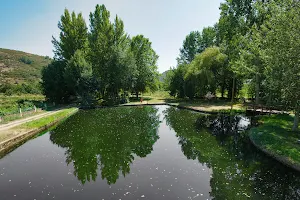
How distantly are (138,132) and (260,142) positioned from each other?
484 inches

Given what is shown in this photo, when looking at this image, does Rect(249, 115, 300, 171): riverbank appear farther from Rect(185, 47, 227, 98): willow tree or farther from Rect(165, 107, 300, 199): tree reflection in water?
Rect(185, 47, 227, 98): willow tree

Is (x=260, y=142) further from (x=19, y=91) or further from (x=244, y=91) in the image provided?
(x=19, y=91)

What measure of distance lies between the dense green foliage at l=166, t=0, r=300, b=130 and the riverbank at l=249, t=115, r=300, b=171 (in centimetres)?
201

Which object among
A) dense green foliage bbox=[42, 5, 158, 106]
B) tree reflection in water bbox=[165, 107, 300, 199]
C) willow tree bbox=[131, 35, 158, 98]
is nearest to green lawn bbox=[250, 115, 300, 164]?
tree reflection in water bbox=[165, 107, 300, 199]

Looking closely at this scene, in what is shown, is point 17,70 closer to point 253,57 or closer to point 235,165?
point 253,57

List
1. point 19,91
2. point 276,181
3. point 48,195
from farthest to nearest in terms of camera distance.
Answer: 1. point 19,91
2. point 276,181
3. point 48,195

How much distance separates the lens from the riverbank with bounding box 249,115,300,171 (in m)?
14.3

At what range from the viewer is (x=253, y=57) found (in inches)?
1390

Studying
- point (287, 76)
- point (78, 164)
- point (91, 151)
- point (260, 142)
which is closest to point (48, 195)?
point (78, 164)

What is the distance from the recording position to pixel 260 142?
1798 cm

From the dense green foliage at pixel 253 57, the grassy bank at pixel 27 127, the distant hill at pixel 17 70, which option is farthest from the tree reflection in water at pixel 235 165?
the distant hill at pixel 17 70

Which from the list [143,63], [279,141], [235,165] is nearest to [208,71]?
[143,63]

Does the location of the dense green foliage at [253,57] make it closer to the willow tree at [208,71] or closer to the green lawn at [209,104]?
the willow tree at [208,71]

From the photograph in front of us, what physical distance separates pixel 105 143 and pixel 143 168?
22.4 ft
